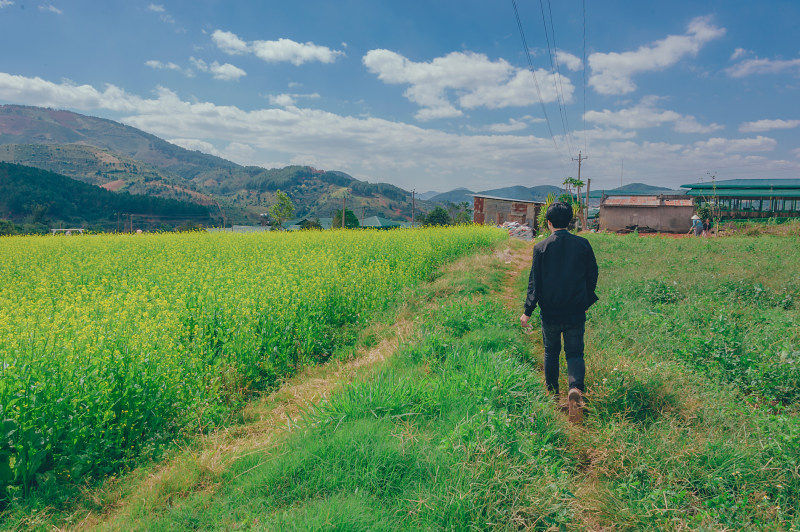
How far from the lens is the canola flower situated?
11.5ft

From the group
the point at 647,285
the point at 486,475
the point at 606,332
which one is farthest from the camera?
the point at 647,285

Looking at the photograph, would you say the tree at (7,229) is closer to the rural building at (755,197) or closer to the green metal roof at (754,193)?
the rural building at (755,197)

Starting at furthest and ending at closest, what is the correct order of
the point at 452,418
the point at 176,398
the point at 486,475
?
the point at 176,398 < the point at 452,418 < the point at 486,475

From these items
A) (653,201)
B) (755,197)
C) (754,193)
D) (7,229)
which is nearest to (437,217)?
(653,201)

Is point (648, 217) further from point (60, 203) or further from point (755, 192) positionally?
point (60, 203)

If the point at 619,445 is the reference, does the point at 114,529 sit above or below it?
below

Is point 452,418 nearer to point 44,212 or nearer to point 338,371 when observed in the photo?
point 338,371

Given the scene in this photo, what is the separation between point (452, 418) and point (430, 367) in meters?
1.40

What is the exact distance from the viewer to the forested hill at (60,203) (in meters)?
56.2

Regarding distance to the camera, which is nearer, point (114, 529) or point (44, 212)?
point (114, 529)

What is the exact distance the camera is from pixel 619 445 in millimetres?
3449

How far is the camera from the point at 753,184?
199 feet

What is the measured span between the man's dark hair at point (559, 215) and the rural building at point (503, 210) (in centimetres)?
4324

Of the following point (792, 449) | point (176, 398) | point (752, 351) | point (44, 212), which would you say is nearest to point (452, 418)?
point (792, 449)
